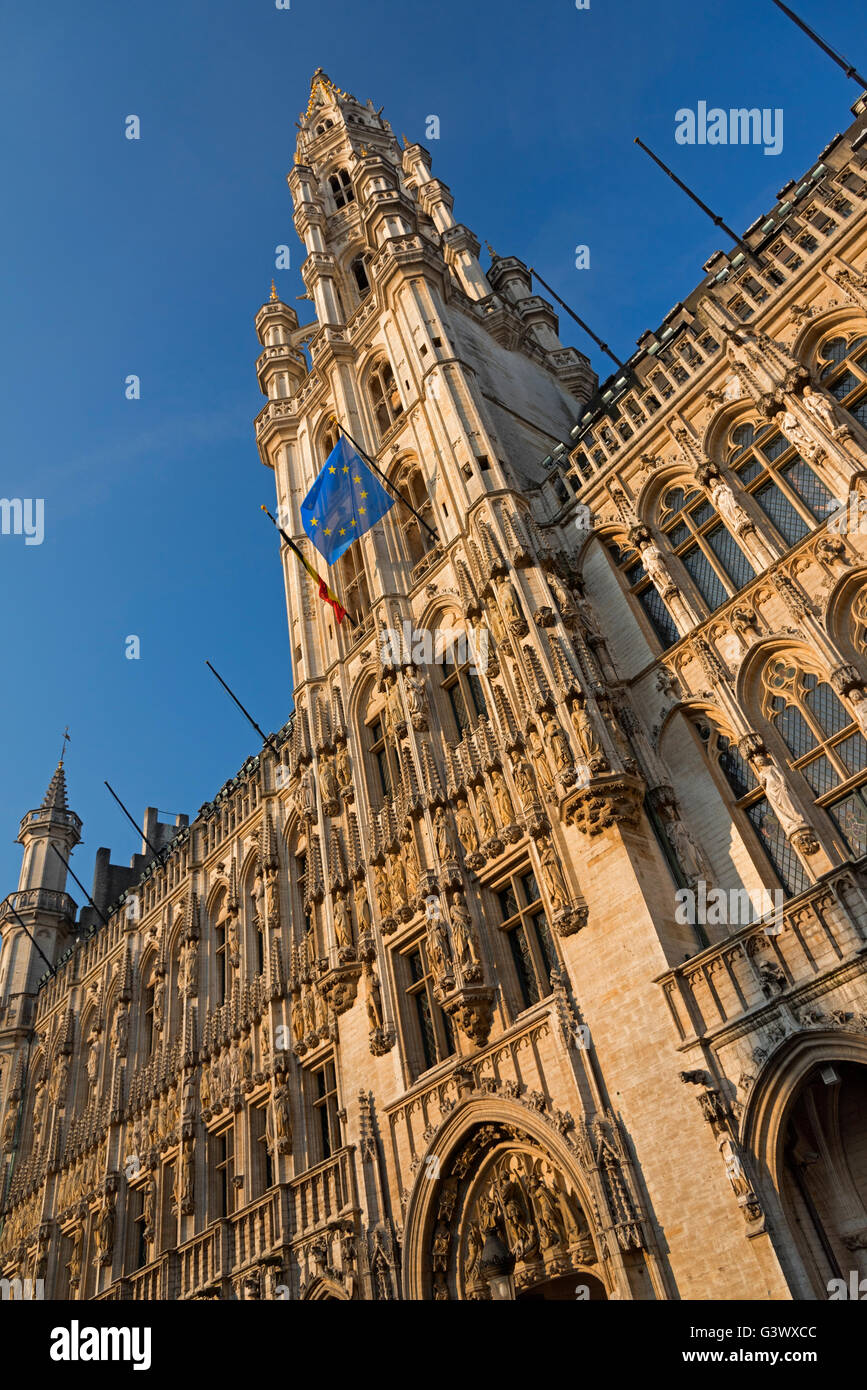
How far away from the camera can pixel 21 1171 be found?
3959 centimetres

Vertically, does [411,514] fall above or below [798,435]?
above

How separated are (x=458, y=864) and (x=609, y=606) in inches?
265

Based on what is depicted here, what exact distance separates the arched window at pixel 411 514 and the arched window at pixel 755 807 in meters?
12.9

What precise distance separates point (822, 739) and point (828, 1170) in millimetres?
6773

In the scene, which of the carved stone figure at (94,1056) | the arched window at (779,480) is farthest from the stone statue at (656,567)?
the carved stone figure at (94,1056)

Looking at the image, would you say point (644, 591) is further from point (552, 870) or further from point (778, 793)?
point (552, 870)

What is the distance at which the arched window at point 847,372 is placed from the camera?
18.6 m

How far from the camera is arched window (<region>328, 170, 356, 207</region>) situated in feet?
159

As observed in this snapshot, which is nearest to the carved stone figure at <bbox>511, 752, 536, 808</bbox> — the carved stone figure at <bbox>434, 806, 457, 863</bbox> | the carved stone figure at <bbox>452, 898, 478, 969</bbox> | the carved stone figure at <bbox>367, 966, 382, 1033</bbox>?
the carved stone figure at <bbox>434, 806, 457, 863</bbox>

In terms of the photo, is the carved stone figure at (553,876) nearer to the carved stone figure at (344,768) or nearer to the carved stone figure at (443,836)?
the carved stone figure at (443,836)

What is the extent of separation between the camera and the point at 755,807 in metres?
18.0

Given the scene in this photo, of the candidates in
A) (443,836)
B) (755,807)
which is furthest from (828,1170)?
(443,836)
